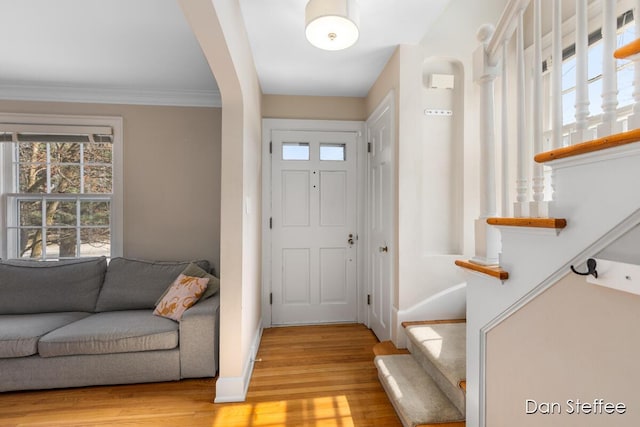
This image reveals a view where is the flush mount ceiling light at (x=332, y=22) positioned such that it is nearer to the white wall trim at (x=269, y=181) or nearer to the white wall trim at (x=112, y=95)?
the white wall trim at (x=269, y=181)

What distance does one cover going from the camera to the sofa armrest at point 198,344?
2.05 m

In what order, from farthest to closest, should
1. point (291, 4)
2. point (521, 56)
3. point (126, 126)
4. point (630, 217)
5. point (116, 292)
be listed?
point (126, 126)
point (116, 292)
point (291, 4)
point (521, 56)
point (630, 217)

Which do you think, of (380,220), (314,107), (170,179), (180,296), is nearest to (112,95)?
(170,179)

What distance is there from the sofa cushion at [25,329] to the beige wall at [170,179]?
2.52ft

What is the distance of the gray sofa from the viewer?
1925 mm

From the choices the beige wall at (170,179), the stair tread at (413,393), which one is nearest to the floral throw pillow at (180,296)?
the beige wall at (170,179)

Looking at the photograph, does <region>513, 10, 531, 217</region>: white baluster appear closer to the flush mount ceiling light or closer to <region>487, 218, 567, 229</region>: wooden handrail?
<region>487, 218, 567, 229</region>: wooden handrail

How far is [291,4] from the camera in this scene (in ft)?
5.62

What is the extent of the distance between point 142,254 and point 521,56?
10.8ft

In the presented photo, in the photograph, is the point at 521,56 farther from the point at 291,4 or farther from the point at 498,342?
the point at 291,4

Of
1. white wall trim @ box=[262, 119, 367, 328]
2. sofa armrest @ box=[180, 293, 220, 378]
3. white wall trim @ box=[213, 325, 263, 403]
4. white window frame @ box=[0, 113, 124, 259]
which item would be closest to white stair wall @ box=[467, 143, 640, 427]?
white wall trim @ box=[213, 325, 263, 403]

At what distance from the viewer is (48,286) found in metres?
2.44

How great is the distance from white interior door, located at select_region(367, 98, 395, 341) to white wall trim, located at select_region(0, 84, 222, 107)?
1687 mm

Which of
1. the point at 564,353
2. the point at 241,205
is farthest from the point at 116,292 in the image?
the point at 564,353
